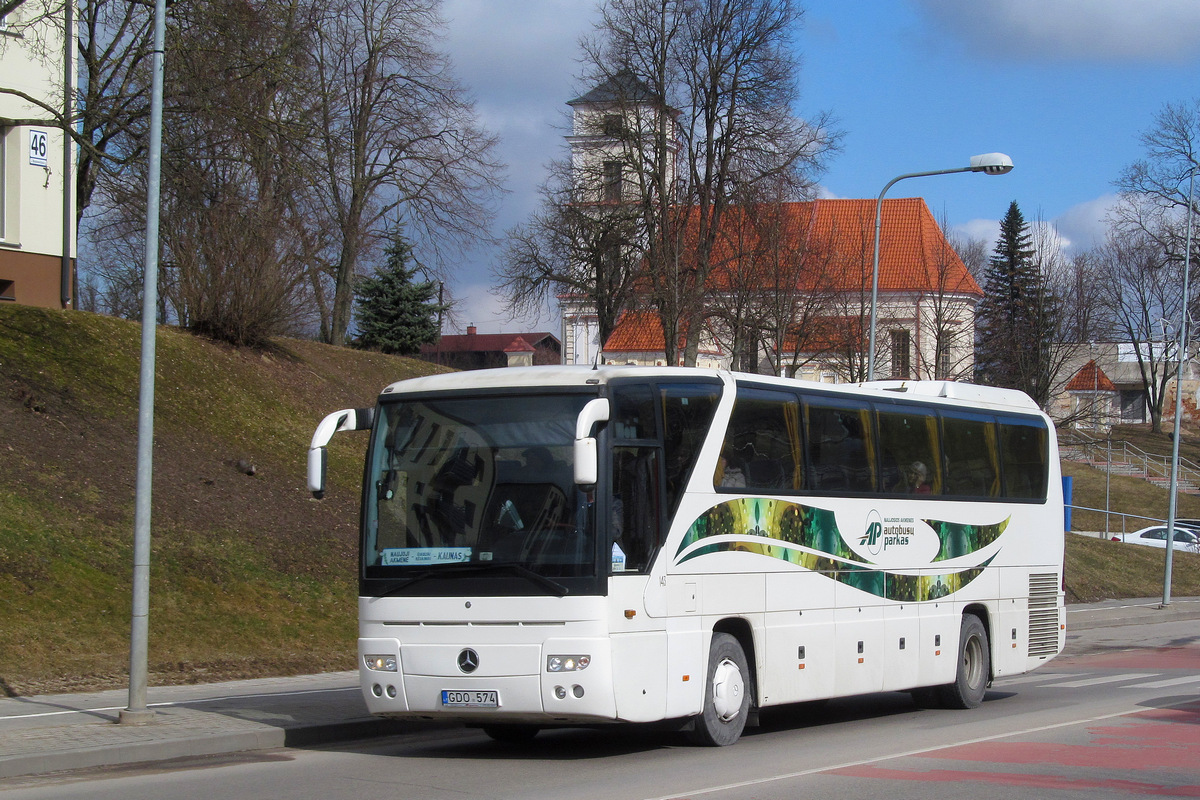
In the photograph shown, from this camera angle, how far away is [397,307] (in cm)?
4812

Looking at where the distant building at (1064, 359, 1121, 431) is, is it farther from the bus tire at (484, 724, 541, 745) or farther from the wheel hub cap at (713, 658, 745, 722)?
the bus tire at (484, 724, 541, 745)

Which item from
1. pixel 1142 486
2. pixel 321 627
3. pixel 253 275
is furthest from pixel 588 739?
pixel 1142 486

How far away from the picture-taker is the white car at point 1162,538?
43.7 m

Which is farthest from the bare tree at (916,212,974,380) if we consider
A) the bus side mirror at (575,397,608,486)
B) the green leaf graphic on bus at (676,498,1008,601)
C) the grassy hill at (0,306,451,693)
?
the bus side mirror at (575,397,608,486)

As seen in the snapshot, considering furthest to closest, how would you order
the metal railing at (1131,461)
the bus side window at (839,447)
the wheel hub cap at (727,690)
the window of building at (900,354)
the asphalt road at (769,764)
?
the metal railing at (1131,461), the window of building at (900,354), the bus side window at (839,447), the wheel hub cap at (727,690), the asphalt road at (769,764)

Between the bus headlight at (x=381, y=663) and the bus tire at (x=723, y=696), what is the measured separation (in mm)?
2756

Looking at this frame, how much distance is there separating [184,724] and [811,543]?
6313 mm

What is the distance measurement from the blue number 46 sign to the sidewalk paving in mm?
16079

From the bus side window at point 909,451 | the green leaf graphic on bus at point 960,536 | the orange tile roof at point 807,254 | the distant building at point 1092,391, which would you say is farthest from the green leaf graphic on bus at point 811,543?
the distant building at point 1092,391

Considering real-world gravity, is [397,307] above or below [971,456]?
above

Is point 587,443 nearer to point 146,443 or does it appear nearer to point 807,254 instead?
point 146,443

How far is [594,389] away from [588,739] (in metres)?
4.10

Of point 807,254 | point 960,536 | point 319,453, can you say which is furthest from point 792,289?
point 319,453

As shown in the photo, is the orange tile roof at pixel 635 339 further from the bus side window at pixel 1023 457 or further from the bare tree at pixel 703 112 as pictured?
the bus side window at pixel 1023 457
